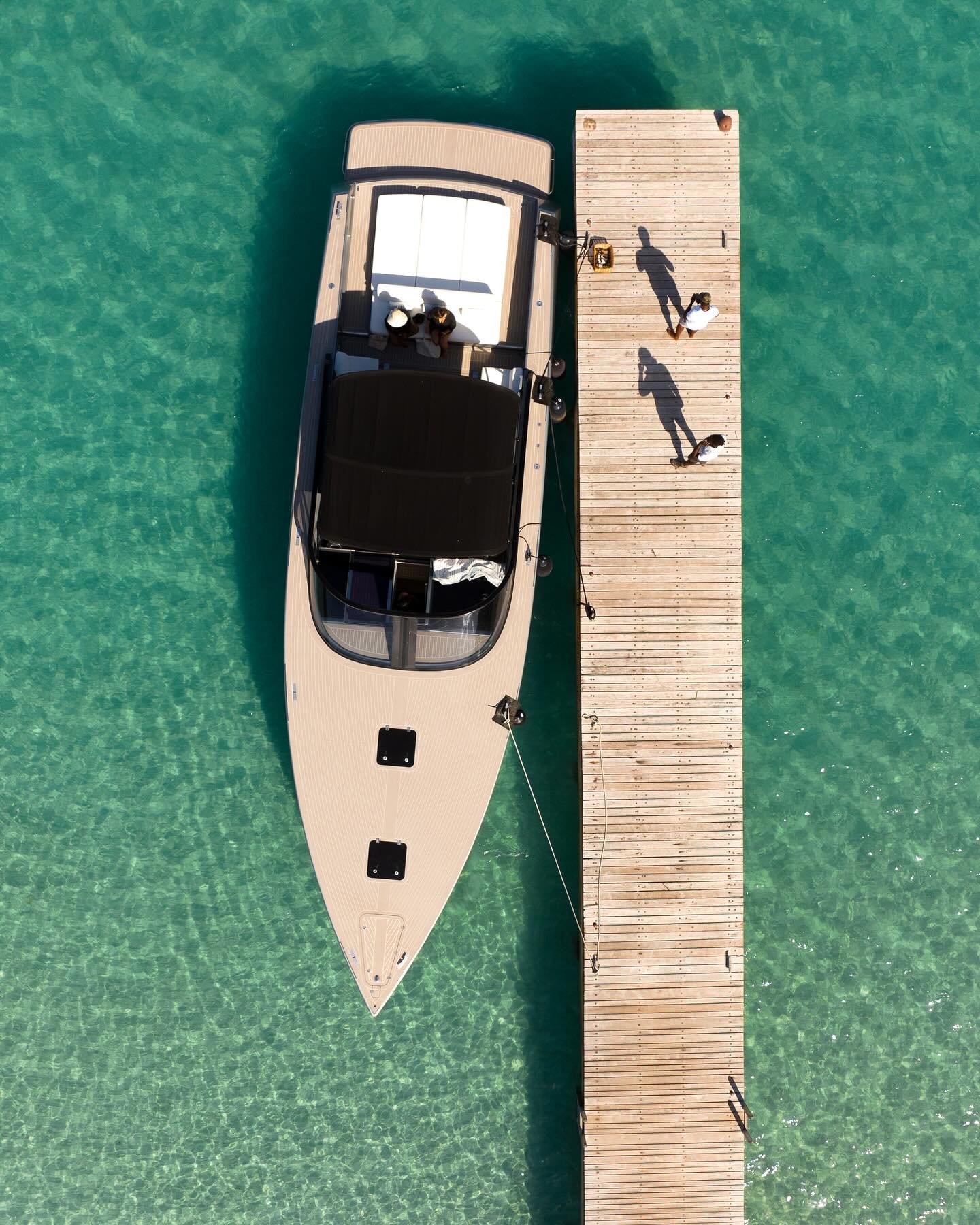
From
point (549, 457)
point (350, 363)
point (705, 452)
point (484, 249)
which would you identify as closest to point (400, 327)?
point (350, 363)

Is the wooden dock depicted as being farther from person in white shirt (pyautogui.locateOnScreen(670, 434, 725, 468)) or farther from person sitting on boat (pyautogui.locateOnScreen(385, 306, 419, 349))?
person sitting on boat (pyautogui.locateOnScreen(385, 306, 419, 349))

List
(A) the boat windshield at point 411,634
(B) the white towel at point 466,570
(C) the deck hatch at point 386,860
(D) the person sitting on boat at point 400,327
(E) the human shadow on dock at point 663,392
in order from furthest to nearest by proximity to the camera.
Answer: (E) the human shadow on dock at point 663,392
(C) the deck hatch at point 386,860
(A) the boat windshield at point 411,634
(B) the white towel at point 466,570
(D) the person sitting on boat at point 400,327

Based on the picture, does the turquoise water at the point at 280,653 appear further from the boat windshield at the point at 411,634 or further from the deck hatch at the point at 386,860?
the boat windshield at the point at 411,634

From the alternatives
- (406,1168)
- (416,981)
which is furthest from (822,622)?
(406,1168)

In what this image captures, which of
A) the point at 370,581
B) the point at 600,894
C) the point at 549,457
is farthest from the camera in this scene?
the point at 549,457

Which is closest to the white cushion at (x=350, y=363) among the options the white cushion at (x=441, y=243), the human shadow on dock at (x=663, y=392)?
the white cushion at (x=441, y=243)

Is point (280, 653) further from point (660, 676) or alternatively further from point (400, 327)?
point (660, 676)
